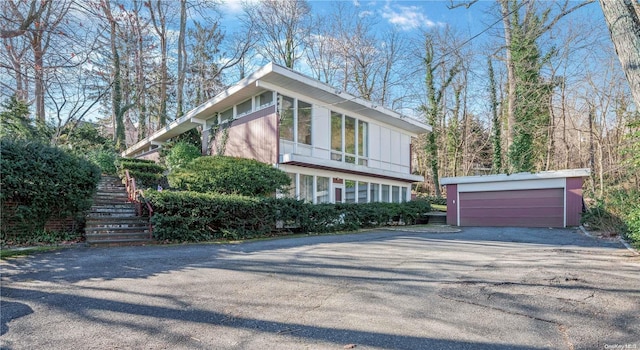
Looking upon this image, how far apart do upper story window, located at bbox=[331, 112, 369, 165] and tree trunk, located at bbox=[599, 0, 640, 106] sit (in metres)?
10.4

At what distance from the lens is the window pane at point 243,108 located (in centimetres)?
1373

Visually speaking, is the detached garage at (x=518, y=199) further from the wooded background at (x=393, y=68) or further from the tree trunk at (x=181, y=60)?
the tree trunk at (x=181, y=60)

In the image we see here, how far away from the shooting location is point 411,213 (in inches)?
622

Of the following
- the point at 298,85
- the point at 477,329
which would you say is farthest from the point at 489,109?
the point at 477,329

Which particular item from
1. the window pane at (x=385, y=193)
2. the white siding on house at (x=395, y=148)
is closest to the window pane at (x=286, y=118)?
the window pane at (x=385, y=193)

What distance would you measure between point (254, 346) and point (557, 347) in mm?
2254

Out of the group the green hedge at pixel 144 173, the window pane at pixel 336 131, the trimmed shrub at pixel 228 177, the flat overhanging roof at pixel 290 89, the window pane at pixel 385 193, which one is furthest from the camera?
the window pane at pixel 385 193

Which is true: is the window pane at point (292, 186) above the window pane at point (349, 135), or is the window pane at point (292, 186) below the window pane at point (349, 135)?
below

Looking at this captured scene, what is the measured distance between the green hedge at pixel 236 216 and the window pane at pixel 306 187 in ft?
5.16

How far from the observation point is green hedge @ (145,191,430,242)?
27.1ft

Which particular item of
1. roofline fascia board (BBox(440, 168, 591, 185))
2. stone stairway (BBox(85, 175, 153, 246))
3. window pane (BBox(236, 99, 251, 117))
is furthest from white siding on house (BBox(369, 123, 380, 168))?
stone stairway (BBox(85, 175, 153, 246))

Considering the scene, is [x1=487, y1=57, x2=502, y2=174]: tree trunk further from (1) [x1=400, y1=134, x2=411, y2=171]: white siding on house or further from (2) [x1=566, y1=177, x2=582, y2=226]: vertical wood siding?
(2) [x1=566, y1=177, x2=582, y2=226]: vertical wood siding

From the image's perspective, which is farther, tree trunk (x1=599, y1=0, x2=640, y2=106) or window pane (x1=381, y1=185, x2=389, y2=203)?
window pane (x1=381, y1=185, x2=389, y2=203)

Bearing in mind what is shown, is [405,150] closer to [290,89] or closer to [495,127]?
[495,127]
